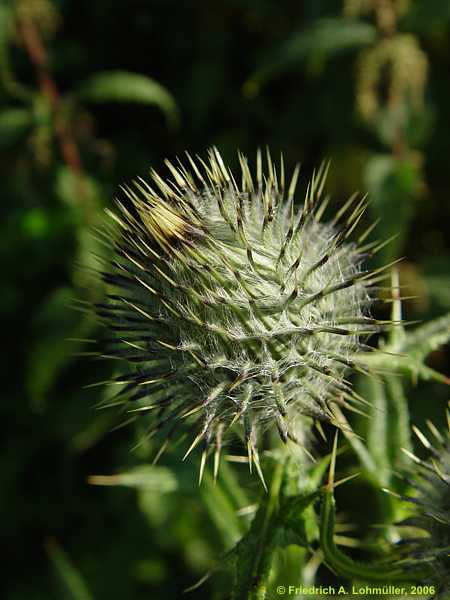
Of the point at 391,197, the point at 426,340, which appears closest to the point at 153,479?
the point at 426,340

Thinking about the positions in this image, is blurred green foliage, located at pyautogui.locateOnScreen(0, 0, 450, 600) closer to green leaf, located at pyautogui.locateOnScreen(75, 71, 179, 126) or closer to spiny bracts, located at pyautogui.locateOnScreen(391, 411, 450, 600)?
green leaf, located at pyautogui.locateOnScreen(75, 71, 179, 126)

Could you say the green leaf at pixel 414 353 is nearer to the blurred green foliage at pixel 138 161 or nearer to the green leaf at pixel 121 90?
the blurred green foliage at pixel 138 161

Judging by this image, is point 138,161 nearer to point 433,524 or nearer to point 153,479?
point 153,479

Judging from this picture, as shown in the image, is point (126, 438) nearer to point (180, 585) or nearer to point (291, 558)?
point (180, 585)

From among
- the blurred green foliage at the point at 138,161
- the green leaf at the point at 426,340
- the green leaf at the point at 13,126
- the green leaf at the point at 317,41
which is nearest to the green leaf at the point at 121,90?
the blurred green foliage at the point at 138,161

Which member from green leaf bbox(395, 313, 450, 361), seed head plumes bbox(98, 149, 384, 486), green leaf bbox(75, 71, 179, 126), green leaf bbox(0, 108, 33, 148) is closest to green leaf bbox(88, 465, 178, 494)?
seed head plumes bbox(98, 149, 384, 486)

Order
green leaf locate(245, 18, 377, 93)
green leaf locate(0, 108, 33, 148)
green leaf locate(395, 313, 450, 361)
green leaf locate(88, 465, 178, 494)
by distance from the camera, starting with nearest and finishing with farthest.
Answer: green leaf locate(395, 313, 450, 361), green leaf locate(88, 465, 178, 494), green leaf locate(245, 18, 377, 93), green leaf locate(0, 108, 33, 148)

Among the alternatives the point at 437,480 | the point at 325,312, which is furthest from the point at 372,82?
the point at 437,480
